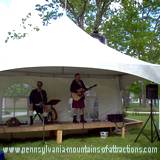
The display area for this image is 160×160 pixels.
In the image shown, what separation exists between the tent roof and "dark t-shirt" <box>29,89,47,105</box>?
1317mm

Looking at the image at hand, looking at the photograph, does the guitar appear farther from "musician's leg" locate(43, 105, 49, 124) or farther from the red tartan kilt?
"musician's leg" locate(43, 105, 49, 124)

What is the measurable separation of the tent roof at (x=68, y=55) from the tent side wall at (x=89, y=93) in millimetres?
1540

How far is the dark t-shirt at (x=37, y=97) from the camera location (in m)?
10.2

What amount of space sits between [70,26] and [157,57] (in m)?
19.1

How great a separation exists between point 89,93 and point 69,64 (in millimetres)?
3474

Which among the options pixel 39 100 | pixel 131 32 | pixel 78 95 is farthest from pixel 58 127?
pixel 131 32

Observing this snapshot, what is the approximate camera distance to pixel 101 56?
9.02 m

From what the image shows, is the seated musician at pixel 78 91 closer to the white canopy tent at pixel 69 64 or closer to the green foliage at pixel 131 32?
the white canopy tent at pixel 69 64

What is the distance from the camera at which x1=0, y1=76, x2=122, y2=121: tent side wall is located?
11008mm

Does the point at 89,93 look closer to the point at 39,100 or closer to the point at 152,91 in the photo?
the point at 39,100

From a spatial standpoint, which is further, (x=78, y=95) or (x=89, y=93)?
(x=89, y=93)

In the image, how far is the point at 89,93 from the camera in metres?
11.8

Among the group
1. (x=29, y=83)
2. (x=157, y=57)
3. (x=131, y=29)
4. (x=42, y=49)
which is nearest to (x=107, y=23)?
(x=131, y=29)

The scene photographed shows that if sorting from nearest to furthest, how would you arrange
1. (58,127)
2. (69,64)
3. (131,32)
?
(69,64) < (58,127) < (131,32)
